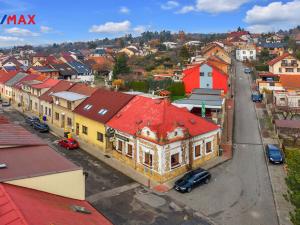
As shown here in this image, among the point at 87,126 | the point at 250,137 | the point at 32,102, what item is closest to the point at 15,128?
the point at 87,126

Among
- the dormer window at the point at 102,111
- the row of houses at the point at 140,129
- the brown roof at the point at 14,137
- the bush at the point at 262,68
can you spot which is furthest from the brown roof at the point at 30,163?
the bush at the point at 262,68

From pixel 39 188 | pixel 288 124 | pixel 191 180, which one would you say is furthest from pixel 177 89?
pixel 39 188

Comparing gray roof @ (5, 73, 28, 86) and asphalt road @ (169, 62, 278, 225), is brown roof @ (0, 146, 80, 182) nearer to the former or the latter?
asphalt road @ (169, 62, 278, 225)

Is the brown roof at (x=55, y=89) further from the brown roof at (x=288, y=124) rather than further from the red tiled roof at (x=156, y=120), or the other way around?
the brown roof at (x=288, y=124)

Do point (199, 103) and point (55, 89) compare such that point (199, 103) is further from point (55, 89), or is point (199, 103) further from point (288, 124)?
point (55, 89)

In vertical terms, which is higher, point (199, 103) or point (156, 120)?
point (156, 120)

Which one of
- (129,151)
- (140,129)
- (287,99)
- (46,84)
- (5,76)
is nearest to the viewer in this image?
(140,129)
